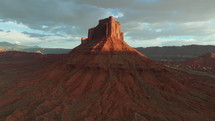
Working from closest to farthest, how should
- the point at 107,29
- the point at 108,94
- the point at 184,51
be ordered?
the point at 108,94, the point at 107,29, the point at 184,51

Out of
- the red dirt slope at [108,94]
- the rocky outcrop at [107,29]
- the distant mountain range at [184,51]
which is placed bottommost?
the red dirt slope at [108,94]

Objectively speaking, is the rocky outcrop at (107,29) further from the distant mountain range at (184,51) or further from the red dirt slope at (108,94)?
the distant mountain range at (184,51)

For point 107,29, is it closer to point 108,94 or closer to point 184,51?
point 108,94

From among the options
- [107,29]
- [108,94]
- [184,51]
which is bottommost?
→ [108,94]

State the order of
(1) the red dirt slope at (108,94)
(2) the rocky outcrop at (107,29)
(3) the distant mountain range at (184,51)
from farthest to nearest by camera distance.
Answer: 1. (3) the distant mountain range at (184,51)
2. (2) the rocky outcrop at (107,29)
3. (1) the red dirt slope at (108,94)

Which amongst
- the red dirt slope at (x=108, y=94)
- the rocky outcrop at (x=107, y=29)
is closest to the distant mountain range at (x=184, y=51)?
the rocky outcrop at (x=107, y=29)

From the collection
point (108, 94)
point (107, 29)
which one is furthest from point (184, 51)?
point (108, 94)

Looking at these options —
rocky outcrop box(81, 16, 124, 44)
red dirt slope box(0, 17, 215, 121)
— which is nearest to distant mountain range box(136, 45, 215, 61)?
rocky outcrop box(81, 16, 124, 44)

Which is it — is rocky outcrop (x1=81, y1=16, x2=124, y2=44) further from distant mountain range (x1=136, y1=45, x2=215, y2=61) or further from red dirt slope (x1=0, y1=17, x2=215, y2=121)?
distant mountain range (x1=136, y1=45, x2=215, y2=61)
